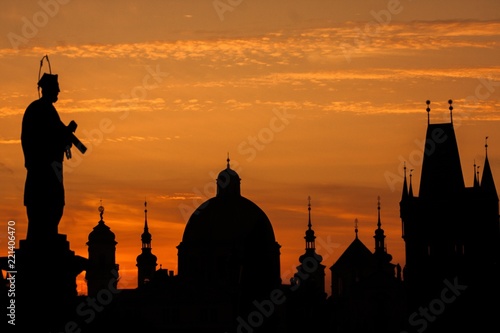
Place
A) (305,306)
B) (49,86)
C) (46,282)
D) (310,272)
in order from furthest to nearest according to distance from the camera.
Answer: (310,272), (305,306), (49,86), (46,282)

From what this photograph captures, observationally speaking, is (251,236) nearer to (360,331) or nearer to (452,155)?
(452,155)

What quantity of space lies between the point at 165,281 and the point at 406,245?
39342 millimetres

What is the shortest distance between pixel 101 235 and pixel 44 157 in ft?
547

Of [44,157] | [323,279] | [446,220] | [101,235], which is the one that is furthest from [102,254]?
[44,157]

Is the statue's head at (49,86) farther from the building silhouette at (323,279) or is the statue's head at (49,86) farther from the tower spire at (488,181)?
the tower spire at (488,181)

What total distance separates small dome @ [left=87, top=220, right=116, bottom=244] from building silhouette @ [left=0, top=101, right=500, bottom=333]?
6.5 inches

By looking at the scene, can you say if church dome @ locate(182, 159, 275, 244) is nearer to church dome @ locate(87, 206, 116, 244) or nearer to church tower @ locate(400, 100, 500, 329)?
church dome @ locate(87, 206, 116, 244)

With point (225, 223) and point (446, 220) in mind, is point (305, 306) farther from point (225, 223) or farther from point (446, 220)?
point (225, 223)

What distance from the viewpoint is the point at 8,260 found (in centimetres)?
3016

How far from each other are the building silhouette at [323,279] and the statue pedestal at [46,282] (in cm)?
2929

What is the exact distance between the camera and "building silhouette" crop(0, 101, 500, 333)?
3964 inches

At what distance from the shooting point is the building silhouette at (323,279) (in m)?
101

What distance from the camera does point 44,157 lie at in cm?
3095

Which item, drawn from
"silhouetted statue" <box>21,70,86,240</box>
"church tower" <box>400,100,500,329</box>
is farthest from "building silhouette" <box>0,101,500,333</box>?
"silhouetted statue" <box>21,70,86,240</box>
